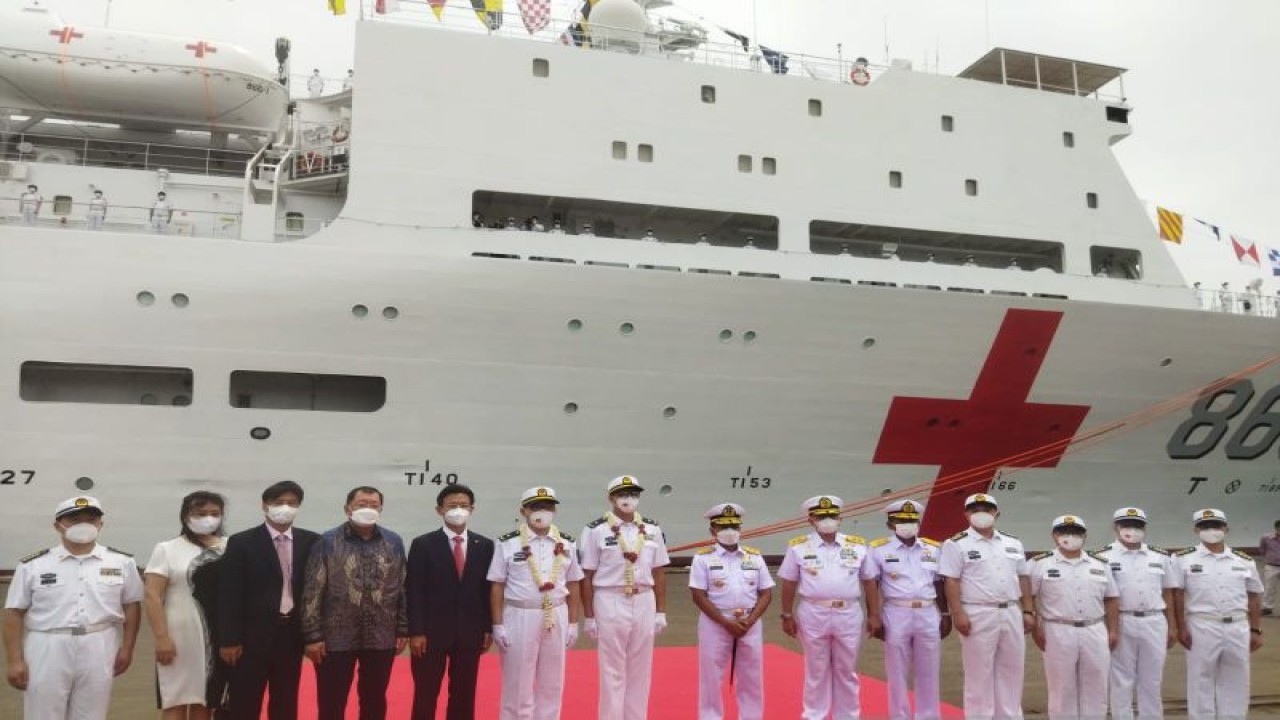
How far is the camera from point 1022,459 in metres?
9.04

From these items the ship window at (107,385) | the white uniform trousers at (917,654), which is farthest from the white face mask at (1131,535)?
the ship window at (107,385)

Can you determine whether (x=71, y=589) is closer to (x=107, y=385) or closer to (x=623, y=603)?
(x=623, y=603)

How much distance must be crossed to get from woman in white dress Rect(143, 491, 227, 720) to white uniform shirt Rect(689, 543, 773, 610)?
1940 mm

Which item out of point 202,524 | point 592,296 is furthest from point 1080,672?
point 592,296

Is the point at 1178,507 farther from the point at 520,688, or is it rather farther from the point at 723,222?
the point at 520,688

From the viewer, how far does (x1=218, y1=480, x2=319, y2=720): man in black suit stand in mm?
3312

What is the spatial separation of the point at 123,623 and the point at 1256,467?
415 inches

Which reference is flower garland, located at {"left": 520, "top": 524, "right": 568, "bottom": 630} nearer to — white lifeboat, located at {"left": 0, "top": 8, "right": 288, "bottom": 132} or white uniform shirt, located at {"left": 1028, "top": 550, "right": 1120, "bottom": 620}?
white uniform shirt, located at {"left": 1028, "top": 550, "right": 1120, "bottom": 620}

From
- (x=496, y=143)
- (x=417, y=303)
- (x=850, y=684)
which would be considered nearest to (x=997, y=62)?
(x=496, y=143)

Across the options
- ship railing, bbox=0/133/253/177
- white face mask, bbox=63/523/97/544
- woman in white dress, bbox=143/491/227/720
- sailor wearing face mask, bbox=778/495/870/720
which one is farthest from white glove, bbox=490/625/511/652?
ship railing, bbox=0/133/253/177

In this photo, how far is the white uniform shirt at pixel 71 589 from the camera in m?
3.26

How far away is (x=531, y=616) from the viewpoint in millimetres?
3809

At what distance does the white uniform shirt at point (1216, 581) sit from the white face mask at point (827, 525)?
1634mm

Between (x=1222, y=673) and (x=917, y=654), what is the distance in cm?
143
